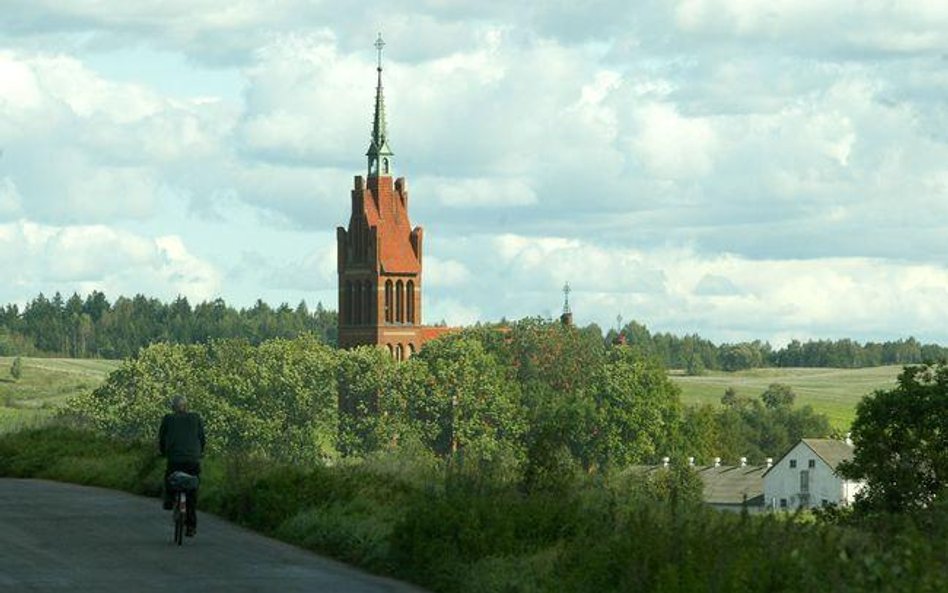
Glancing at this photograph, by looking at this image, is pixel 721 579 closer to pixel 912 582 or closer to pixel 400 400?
pixel 912 582

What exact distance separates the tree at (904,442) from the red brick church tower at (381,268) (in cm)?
11169

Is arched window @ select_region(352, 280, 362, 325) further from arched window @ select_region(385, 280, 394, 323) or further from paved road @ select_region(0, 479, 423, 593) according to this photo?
paved road @ select_region(0, 479, 423, 593)

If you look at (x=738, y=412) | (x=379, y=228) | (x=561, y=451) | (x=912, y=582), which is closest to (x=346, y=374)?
(x=379, y=228)

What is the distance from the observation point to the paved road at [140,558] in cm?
1841

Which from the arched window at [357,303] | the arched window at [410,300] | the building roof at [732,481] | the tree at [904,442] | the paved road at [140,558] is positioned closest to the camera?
the paved road at [140,558]

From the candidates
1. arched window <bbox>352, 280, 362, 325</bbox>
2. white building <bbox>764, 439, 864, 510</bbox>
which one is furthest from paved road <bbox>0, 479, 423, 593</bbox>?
arched window <bbox>352, 280, 362, 325</bbox>

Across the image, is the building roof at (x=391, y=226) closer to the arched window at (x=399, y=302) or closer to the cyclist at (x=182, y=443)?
the arched window at (x=399, y=302)

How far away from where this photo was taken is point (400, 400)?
141 m

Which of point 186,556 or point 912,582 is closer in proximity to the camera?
point 912,582

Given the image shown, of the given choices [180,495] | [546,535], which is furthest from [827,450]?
[546,535]

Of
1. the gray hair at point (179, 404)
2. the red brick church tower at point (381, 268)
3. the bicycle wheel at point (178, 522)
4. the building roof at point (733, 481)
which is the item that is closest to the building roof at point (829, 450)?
the building roof at point (733, 481)

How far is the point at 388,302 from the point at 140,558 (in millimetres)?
154599

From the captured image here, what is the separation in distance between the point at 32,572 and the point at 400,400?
122m

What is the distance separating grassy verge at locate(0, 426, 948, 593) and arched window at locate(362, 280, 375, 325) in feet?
486
